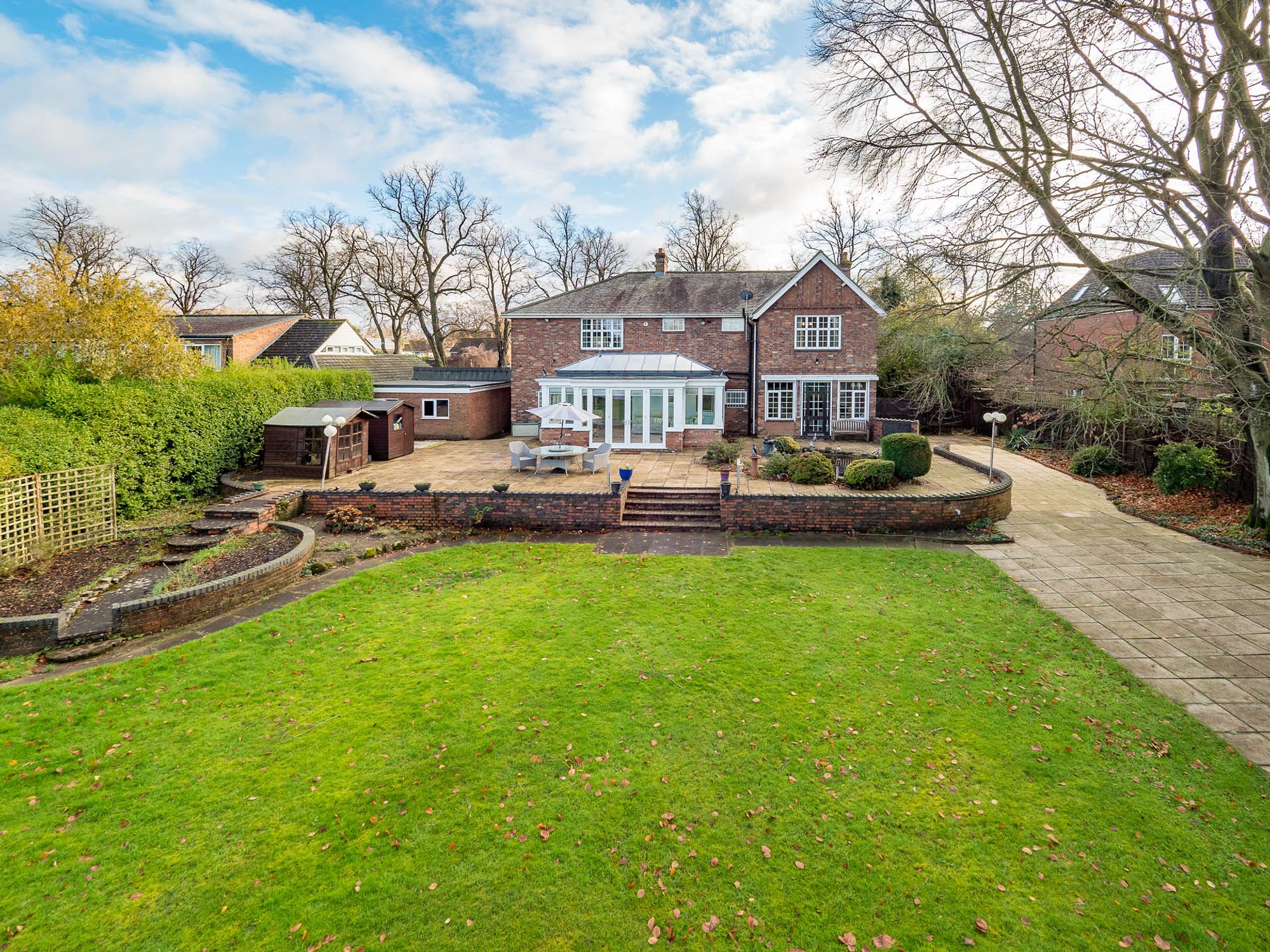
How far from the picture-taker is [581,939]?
384cm

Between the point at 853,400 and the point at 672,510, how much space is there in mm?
13695

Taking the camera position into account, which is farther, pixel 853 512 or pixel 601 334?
pixel 601 334

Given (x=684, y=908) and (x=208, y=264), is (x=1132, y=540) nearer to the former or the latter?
(x=684, y=908)

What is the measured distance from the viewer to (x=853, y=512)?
13.7 metres

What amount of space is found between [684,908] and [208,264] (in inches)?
2282

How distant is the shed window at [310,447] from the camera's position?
677 inches

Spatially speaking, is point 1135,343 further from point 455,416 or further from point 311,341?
point 311,341

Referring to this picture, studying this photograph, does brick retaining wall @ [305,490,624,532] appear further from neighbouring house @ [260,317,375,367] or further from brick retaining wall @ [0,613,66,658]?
neighbouring house @ [260,317,375,367]

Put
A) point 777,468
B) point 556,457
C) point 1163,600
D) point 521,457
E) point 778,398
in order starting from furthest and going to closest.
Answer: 1. point 778,398
2. point 521,457
3. point 556,457
4. point 777,468
5. point 1163,600

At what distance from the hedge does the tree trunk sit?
947 inches

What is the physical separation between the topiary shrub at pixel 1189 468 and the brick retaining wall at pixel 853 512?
20.3 ft

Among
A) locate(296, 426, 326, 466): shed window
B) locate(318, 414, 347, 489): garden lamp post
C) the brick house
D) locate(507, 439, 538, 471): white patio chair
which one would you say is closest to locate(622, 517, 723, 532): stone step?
locate(507, 439, 538, 471): white patio chair

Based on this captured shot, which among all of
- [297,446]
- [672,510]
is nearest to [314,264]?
[297,446]

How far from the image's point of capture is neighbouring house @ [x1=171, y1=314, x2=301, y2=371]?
30.0 m
